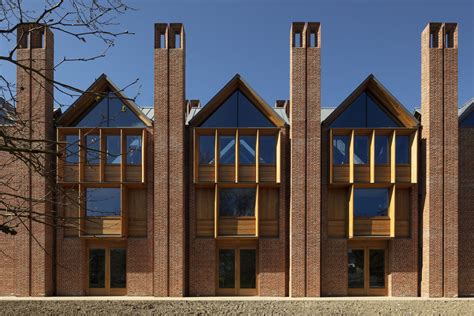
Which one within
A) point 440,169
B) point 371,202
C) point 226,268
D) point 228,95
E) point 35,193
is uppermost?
point 228,95

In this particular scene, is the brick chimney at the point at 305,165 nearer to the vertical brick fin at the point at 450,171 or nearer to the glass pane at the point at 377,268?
the glass pane at the point at 377,268

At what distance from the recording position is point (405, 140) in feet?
52.4

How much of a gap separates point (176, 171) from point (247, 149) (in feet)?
10.8

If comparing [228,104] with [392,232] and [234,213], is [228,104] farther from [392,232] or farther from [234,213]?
[392,232]

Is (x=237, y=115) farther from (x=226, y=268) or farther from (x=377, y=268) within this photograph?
(x=377, y=268)

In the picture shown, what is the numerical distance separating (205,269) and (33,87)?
36.7 ft

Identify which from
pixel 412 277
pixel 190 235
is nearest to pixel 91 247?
pixel 190 235

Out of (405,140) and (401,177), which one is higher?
(405,140)

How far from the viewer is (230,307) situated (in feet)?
47.3

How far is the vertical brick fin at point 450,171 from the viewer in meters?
15.3

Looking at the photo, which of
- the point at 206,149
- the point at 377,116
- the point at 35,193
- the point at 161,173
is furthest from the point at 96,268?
the point at 377,116

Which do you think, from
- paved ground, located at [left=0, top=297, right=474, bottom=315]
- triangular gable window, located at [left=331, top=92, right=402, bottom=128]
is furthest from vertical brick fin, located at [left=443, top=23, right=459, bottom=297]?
triangular gable window, located at [left=331, top=92, right=402, bottom=128]

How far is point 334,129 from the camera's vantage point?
51.3ft

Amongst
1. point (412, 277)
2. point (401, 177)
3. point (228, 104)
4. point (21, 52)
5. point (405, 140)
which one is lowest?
point (412, 277)
